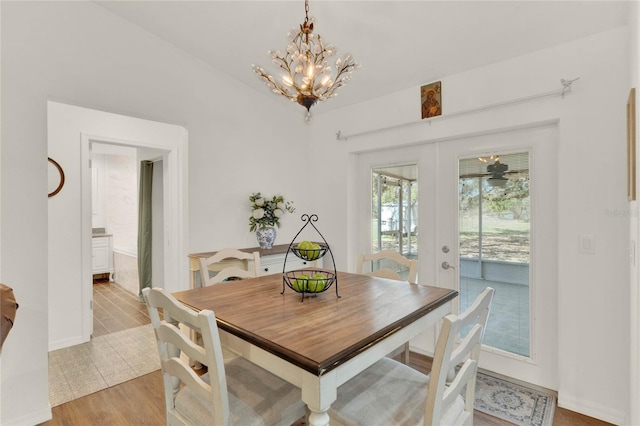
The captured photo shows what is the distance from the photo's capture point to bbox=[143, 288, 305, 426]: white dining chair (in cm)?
108

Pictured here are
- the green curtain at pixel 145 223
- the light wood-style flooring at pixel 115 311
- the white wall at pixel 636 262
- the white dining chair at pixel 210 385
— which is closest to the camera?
the white dining chair at pixel 210 385

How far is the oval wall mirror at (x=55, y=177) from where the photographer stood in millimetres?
2992

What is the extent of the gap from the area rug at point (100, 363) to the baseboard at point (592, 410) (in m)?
3.01

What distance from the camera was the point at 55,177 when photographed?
9.94 feet

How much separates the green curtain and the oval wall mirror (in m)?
1.18

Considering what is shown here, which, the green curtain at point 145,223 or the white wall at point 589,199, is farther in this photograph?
→ the green curtain at point 145,223

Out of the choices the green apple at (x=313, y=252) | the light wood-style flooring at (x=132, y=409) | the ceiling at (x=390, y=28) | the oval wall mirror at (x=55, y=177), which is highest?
the ceiling at (x=390, y=28)

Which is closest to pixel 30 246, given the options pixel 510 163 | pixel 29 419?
pixel 29 419

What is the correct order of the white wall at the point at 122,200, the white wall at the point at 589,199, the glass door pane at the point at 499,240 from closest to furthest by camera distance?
the white wall at the point at 589,199 → the glass door pane at the point at 499,240 → the white wall at the point at 122,200

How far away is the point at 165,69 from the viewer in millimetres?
2738

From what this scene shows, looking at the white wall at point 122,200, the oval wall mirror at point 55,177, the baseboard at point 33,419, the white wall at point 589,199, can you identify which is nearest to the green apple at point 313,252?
the white wall at point 589,199

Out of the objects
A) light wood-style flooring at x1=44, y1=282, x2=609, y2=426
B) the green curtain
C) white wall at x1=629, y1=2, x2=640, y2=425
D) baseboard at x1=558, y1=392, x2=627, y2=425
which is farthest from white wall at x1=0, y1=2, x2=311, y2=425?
white wall at x1=629, y1=2, x2=640, y2=425

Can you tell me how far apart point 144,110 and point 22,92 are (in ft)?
2.74

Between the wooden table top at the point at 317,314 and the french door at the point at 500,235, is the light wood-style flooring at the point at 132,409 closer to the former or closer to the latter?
the french door at the point at 500,235
